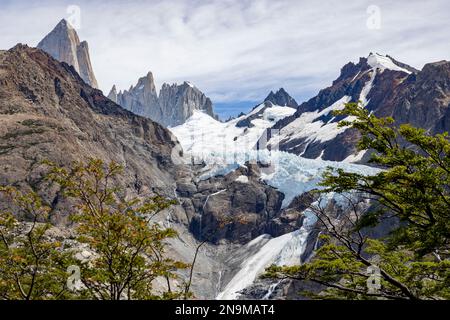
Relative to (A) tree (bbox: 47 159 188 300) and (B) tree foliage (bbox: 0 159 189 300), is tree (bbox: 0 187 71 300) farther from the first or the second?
(A) tree (bbox: 47 159 188 300)

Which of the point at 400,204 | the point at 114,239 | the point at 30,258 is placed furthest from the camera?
the point at 30,258

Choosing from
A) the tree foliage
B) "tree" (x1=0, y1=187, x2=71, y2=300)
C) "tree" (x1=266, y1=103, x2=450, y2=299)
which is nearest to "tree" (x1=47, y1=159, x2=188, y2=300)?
the tree foliage

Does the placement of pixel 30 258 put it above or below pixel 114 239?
below

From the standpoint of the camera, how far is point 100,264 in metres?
24.1

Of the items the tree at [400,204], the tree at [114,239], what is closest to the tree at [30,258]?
the tree at [114,239]

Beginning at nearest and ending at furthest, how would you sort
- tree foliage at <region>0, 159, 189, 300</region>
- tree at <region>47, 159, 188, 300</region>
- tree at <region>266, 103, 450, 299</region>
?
tree at <region>266, 103, 450, 299</region>
tree foliage at <region>0, 159, 189, 300</region>
tree at <region>47, 159, 188, 300</region>

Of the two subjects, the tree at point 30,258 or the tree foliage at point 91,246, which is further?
the tree foliage at point 91,246

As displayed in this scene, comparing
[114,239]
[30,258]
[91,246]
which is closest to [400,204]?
[114,239]

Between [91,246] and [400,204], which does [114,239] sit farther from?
[400,204]

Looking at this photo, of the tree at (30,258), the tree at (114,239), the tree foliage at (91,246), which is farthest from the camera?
the tree at (114,239)

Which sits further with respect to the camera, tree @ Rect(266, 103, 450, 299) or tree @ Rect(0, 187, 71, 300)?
tree @ Rect(0, 187, 71, 300)

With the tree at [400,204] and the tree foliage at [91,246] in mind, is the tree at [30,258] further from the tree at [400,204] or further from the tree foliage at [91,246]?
the tree at [400,204]

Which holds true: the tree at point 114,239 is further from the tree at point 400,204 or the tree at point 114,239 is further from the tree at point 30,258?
the tree at point 400,204

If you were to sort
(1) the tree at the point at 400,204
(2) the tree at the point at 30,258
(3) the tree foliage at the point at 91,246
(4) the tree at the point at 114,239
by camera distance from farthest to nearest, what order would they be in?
(4) the tree at the point at 114,239
(3) the tree foliage at the point at 91,246
(2) the tree at the point at 30,258
(1) the tree at the point at 400,204
